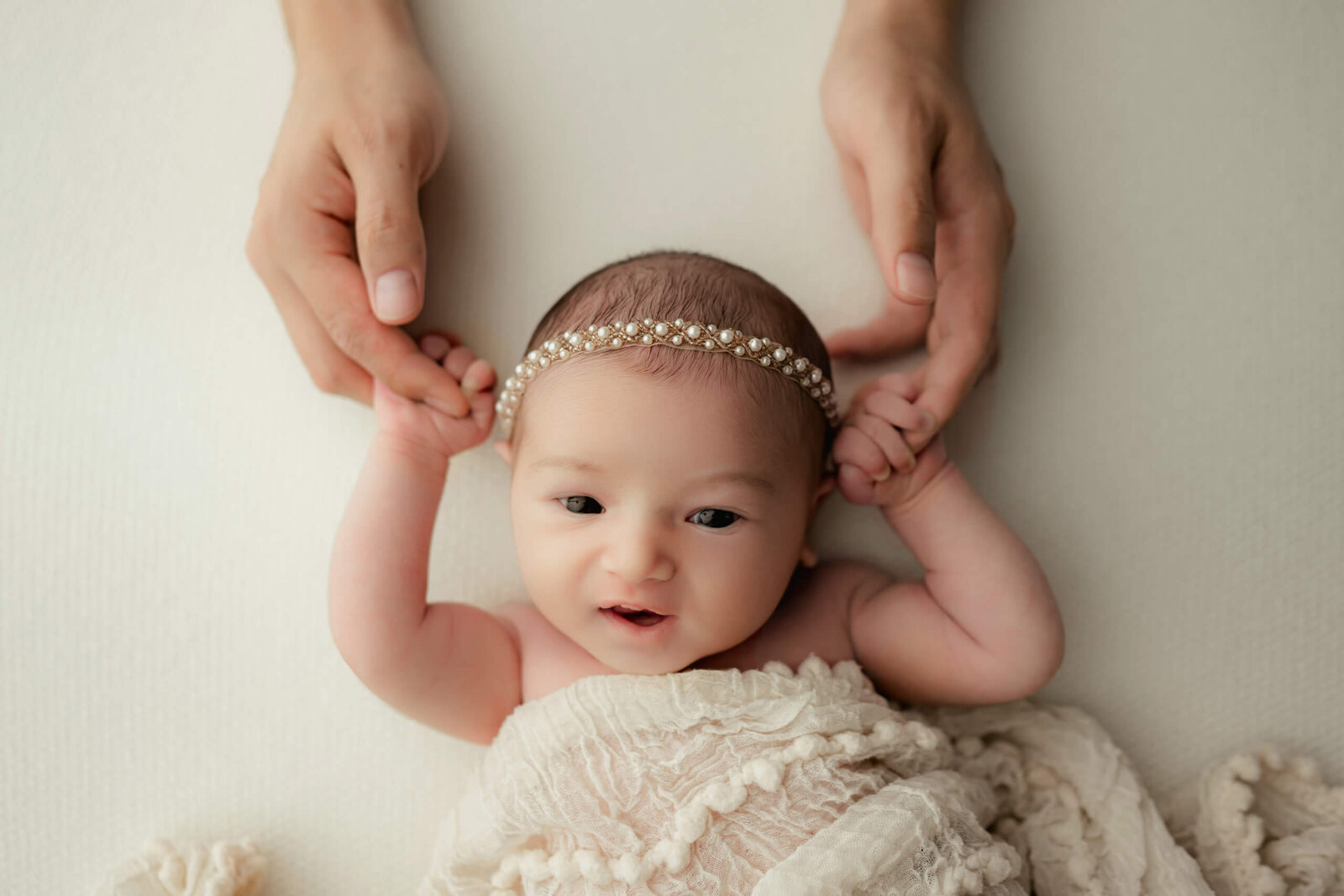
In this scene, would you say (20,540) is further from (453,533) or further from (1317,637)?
(1317,637)

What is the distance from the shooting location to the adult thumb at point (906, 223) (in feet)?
3.58

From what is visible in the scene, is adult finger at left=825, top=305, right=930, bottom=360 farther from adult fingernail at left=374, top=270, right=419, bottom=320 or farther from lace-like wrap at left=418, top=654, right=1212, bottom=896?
adult fingernail at left=374, top=270, right=419, bottom=320

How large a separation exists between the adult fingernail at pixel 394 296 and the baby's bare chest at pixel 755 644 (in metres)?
0.43

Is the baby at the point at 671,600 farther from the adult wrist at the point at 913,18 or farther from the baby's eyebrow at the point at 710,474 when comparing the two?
the adult wrist at the point at 913,18

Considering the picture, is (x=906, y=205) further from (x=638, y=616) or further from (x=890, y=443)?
(x=638, y=616)

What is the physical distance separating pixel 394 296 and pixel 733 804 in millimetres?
718

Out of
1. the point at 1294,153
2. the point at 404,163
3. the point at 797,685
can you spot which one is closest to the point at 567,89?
the point at 404,163

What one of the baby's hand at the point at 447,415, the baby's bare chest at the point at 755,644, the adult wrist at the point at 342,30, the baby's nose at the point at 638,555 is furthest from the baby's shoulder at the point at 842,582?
the adult wrist at the point at 342,30

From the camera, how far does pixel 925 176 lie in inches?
46.4

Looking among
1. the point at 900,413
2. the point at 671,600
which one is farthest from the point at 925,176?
the point at 671,600

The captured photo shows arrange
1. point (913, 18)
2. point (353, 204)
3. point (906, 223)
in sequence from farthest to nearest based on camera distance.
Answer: point (913, 18) < point (353, 204) < point (906, 223)

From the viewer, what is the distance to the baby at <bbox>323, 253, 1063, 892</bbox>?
103cm

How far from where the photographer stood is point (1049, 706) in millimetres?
1323

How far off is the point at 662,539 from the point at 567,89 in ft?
2.59
